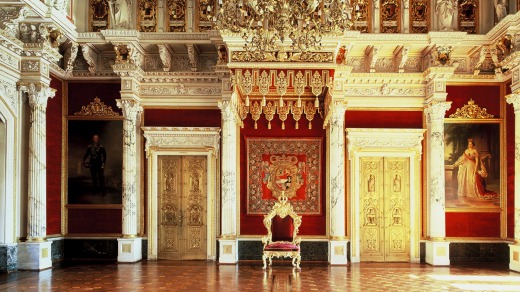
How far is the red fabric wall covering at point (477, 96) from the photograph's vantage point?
1461 cm

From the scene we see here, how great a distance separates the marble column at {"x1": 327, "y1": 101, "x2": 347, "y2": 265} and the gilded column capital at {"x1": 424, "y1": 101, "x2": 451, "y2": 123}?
6.16ft

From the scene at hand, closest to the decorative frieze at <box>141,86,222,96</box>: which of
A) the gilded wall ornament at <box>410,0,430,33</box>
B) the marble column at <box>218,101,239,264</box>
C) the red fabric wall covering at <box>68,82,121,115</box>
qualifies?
the red fabric wall covering at <box>68,82,121,115</box>

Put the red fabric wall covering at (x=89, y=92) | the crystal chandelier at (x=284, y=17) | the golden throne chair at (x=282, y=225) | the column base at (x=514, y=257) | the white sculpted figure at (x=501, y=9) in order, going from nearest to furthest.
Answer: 1. the crystal chandelier at (x=284, y=17)
2. the column base at (x=514, y=257)
3. the white sculpted figure at (x=501, y=9)
4. the golden throne chair at (x=282, y=225)
5. the red fabric wall covering at (x=89, y=92)

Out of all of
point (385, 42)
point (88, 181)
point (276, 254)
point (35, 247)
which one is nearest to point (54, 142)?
point (88, 181)

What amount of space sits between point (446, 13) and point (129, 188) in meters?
7.67

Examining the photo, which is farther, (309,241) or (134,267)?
(309,241)

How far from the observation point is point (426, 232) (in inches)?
574

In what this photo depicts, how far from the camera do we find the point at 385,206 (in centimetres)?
1481

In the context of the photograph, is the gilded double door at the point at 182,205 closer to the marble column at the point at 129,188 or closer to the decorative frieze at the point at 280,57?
the marble column at the point at 129,188

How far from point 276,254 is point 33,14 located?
6494 millimetres

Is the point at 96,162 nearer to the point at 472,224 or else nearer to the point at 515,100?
the point at 472,224

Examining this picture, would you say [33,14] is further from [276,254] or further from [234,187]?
[276,254]

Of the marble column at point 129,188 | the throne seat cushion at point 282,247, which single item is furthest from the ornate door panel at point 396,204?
the marble column at point 129,188

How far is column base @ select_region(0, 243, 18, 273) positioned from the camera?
40.1 feet
